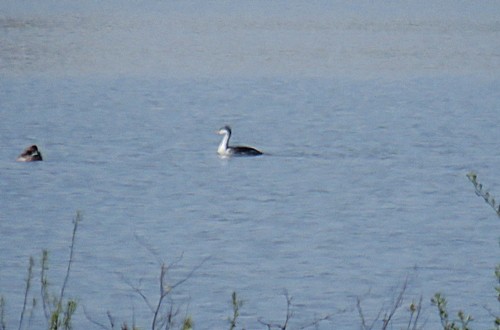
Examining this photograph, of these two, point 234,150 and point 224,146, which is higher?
point 224,146

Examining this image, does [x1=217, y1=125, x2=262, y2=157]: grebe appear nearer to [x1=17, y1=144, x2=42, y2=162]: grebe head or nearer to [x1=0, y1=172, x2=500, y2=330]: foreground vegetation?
[x1=17, y1=144, x2=42, y2=162]: grebe head

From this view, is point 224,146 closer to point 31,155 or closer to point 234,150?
point 234,150

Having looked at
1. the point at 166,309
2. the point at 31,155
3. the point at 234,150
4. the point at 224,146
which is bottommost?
the point at 166,309

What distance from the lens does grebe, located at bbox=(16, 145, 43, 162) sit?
644 inches

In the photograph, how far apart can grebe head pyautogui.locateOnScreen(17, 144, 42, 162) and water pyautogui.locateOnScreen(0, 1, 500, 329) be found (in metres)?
0.10

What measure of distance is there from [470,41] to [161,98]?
13502 millimetres

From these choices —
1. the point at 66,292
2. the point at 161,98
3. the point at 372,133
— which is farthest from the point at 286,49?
the point at 66,292

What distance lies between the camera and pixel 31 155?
16.4 meters

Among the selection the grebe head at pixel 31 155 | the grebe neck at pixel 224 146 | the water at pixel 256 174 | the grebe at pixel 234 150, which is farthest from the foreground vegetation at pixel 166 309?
the grebe neck at pixel 224 146

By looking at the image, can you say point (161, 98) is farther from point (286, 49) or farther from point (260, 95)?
point (286, 49)

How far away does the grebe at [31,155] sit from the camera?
16359 mm

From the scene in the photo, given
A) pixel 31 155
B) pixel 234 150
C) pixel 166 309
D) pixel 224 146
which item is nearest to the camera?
pixel 166 309

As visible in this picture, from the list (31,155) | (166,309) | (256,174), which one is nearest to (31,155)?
(31,155)

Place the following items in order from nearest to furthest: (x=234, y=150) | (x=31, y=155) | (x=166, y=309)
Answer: (x=166, y=309) → (x=31, y=155) → (x=234, y=150)
